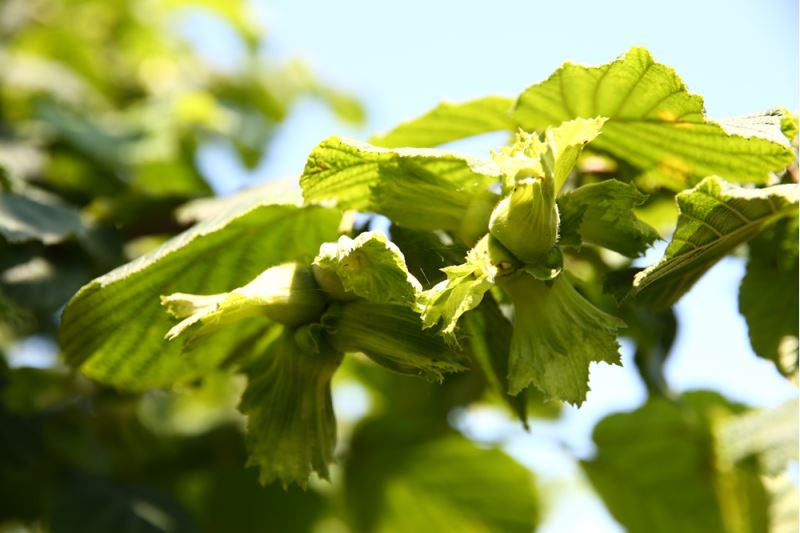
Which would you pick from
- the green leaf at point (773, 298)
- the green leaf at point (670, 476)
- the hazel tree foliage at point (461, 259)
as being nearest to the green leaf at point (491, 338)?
the hazel tree foliage at point (461, 259)

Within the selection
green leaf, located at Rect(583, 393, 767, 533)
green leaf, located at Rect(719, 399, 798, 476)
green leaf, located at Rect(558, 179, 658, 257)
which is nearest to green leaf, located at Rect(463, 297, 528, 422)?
green leaf, located at Rect(558, 179, 658, 257)

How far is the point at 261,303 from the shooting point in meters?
0.88

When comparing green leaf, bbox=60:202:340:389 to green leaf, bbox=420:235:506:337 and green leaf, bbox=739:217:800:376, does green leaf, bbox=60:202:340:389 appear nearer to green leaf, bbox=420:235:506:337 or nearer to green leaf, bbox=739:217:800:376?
green leaf, bbox=420:235:506:337

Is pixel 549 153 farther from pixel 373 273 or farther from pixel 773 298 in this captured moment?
pixel 773 298

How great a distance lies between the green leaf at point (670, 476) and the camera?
1.85 meters

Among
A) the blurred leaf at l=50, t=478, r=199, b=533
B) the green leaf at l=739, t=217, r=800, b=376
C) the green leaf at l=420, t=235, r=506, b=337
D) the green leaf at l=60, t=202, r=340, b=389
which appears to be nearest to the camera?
the green leaf at l=420, t=235, r=506, b=337

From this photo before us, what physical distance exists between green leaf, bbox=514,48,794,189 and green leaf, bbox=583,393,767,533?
842mm

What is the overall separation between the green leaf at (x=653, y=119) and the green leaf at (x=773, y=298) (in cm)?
16

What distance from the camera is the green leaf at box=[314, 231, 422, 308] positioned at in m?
0.83

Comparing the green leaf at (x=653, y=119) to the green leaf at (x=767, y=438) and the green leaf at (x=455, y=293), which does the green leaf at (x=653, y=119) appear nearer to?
the green leaf at (x=455, y=293)

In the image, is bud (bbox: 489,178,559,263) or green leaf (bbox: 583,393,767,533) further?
green leaf (bbox: 583,393,767,533)

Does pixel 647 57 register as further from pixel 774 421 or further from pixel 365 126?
pixel 365 126

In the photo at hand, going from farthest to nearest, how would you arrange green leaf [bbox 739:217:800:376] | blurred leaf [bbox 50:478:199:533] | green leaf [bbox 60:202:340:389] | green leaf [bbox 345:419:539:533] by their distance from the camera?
green leaf [bbox 345:419:539:533] → blurred leaf [bbox 50:478:199:533] → green leaf [bbox 739:217:800:376] → green leaf [bbox 60:202:340:389]

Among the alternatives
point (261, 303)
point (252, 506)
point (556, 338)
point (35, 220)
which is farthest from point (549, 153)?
point (252, 506)
